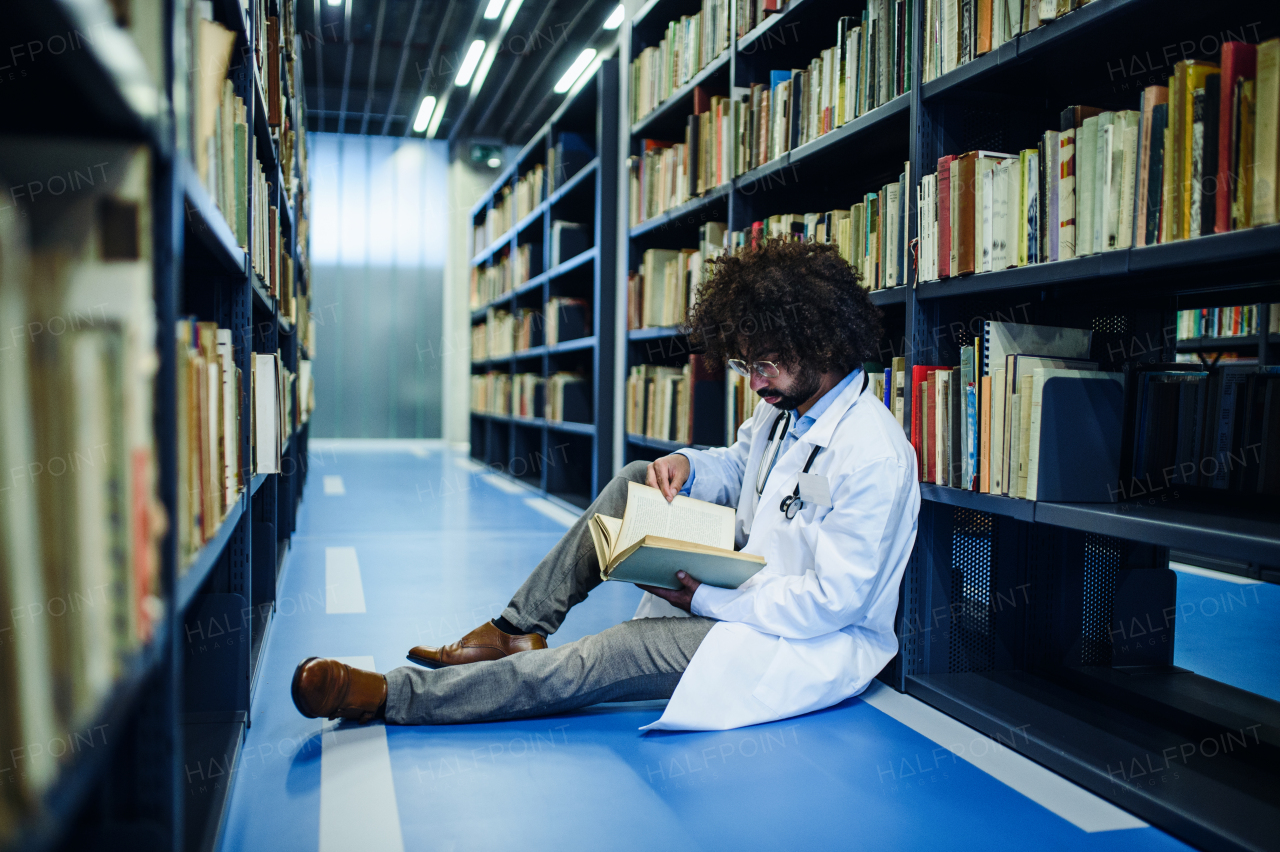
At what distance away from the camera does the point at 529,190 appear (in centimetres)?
636

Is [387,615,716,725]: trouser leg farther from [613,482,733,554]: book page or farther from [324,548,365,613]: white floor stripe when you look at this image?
[324,548,365,613]: white floor stripe

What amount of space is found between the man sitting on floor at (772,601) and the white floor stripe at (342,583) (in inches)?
31.8

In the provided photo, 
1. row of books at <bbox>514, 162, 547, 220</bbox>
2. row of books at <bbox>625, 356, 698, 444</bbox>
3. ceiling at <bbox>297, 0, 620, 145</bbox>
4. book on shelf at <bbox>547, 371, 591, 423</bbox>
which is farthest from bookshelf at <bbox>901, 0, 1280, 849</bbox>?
ceiling at <bbox>297, 0, 620, 145</bbox>

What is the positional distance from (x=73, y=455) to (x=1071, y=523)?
156cm

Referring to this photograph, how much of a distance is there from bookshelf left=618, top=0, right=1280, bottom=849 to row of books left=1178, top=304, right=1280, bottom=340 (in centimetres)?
187

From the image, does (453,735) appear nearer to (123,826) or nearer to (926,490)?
(123,826)

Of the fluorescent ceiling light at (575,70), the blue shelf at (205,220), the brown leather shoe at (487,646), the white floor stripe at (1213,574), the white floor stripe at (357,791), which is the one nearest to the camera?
the blue shelf at (205,220)

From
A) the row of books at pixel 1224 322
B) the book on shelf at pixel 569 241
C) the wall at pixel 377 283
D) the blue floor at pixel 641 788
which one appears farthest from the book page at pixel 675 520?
the wall at pixel 377 283

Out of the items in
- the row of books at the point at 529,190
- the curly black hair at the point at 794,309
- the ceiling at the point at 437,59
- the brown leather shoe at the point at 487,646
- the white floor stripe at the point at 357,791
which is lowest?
the white floor stripe at the point at 357,791

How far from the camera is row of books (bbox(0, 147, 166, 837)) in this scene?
543 mm

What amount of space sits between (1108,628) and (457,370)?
9.01 m

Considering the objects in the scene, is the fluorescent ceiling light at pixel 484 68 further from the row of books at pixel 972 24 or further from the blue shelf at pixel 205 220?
the blue shelf at pixel 205 220

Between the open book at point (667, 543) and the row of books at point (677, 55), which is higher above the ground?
the row of books at point (677, 55)

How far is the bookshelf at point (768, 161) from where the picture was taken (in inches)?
96.6
